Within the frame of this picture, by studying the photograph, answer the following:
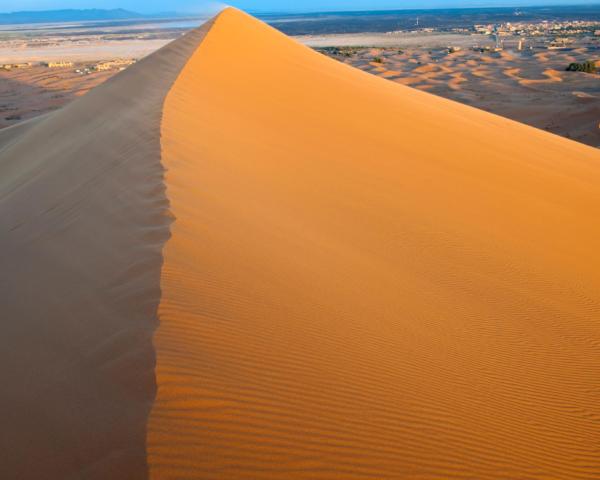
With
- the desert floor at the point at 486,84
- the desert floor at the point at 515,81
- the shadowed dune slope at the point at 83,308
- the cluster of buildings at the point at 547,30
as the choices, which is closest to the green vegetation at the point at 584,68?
the desert floor at the point at 515,81

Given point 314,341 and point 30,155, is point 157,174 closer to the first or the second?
point 314,341

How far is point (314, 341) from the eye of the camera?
9.25 feet

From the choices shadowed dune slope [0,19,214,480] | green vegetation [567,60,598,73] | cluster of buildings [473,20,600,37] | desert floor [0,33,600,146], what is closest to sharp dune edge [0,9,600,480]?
shadowed dune slope [0,19,214,480]

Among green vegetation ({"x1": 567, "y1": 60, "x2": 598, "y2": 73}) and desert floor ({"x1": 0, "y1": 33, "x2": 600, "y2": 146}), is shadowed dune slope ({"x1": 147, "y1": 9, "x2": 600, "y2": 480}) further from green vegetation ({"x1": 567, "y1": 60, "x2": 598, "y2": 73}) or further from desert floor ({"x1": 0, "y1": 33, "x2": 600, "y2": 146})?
green vegetation ({"x1": 567, "y1": 60, "x2": 598, "y2": 73})

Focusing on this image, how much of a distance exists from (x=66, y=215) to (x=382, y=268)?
261cm

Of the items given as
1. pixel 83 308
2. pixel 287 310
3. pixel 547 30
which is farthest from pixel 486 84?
pixel 547 30

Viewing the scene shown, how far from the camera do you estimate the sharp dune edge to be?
2191 mm

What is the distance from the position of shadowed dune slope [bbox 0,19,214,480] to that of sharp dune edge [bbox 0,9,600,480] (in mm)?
13

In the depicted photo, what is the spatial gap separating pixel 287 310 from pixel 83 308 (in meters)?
1.12

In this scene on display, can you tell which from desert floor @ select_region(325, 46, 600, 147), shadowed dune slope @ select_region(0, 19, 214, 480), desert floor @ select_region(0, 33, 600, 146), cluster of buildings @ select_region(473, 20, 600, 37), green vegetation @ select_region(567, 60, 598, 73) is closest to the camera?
shadowed dune slope @ select_region(0, 19, 214, 480)

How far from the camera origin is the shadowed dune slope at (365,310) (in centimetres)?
222

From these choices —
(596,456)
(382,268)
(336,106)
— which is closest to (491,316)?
(382,268)

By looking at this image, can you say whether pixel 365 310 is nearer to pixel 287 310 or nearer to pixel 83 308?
pixel 287 310

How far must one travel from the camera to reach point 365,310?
3252 mm
